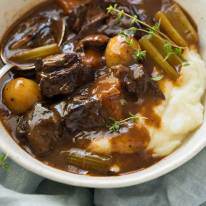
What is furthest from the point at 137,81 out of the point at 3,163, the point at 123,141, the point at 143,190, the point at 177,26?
the point at 3,163

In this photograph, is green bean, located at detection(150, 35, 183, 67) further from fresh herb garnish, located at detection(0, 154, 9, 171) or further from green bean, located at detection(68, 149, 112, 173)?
fresh herb garnish, located at detection(0, 154, 9, 171)

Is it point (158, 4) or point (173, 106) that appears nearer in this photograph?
point (173, 106)

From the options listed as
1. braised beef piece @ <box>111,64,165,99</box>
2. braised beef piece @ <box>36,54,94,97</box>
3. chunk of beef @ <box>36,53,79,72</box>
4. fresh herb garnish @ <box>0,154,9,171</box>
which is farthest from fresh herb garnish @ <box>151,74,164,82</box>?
fresh herb garnish @ <box>0,154,9,171</box>

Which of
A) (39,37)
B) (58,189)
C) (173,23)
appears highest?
(39,37)

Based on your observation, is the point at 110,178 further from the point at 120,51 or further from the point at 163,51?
the point at 163,51

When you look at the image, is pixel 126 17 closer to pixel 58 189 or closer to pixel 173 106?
pixel 173 106

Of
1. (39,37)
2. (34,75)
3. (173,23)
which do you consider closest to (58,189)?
(34,75)
